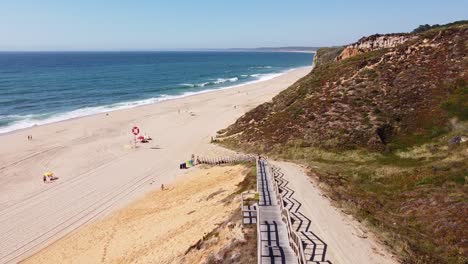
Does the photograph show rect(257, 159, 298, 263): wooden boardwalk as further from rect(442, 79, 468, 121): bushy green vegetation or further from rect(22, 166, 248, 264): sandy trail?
rect(442, 79, 468, 121): bushy green vegetation

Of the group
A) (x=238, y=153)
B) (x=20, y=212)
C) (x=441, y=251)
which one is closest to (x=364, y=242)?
(x=441, y=251)

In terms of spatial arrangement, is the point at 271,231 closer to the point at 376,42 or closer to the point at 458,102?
the point at 458,102

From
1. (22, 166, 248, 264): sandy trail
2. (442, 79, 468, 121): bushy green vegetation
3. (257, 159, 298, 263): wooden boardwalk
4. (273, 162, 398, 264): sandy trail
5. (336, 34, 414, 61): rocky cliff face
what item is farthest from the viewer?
(336, 34, 414, 61): rocky cliff face

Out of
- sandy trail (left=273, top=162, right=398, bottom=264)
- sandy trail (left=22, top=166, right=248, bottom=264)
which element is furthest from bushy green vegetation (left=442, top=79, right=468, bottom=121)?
sandy trail (left=22, top=166, right=248, bottom=264)

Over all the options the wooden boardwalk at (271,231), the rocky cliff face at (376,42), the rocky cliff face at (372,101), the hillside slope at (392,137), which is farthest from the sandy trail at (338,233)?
the rocky cliff face at (376,42)

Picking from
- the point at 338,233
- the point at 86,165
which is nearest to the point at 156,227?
the point at 338,233

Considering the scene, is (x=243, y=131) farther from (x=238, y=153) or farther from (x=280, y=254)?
(x=280, y=254)
